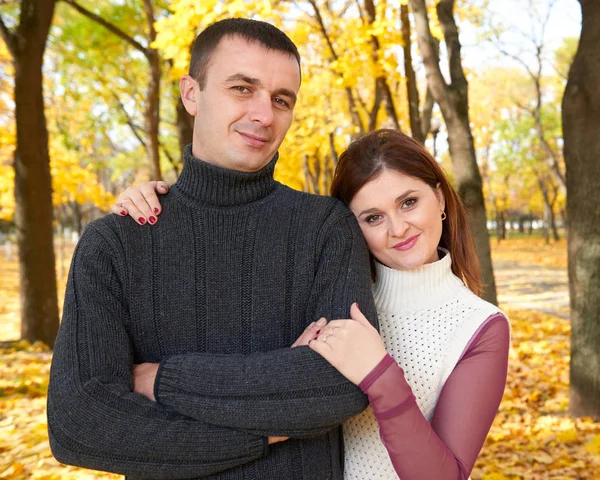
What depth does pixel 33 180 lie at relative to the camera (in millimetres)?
7387

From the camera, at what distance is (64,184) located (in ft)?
48.1

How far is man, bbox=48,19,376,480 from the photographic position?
5.20 ft

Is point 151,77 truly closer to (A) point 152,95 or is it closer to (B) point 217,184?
(A) point 152,95

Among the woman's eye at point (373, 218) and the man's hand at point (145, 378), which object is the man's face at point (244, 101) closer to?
the woman's eye at point (373, 218)

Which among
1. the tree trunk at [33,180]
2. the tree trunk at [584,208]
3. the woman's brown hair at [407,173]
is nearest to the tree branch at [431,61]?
the tree trunk at [584,208]

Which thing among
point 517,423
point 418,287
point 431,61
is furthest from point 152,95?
point 418,287

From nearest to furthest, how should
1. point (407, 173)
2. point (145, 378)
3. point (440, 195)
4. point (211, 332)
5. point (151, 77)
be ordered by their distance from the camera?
1. point (145, 378)
2. point (211, 332)
3. point (407, 173)
4. point (440, 195)
5. point (151, 77)

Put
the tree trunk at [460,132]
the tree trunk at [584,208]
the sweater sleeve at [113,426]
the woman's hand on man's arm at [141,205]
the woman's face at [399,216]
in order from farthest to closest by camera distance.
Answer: the tree trunk at [460,132] → the tree trunk at [584,208] → the woman's face at [399,216] → the woman's hand on man's arm at [141,205] → the sweater sleeve at [113,426]

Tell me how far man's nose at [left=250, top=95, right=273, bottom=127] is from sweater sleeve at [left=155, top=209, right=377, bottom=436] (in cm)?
83

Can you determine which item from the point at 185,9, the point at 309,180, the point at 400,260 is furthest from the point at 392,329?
the point at 309,180

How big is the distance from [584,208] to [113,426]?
15.1 feet

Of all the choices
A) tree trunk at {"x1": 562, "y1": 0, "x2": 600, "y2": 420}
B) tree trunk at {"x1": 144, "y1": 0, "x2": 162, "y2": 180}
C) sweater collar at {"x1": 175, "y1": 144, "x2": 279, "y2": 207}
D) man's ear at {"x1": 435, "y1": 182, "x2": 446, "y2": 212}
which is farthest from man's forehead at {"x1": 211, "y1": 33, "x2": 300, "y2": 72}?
tree trunk at {"x1": 144, "y1": 0, "x2": 162, "y2": 180}

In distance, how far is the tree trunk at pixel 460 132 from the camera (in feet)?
17.1

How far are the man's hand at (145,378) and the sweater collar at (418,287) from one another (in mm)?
933
